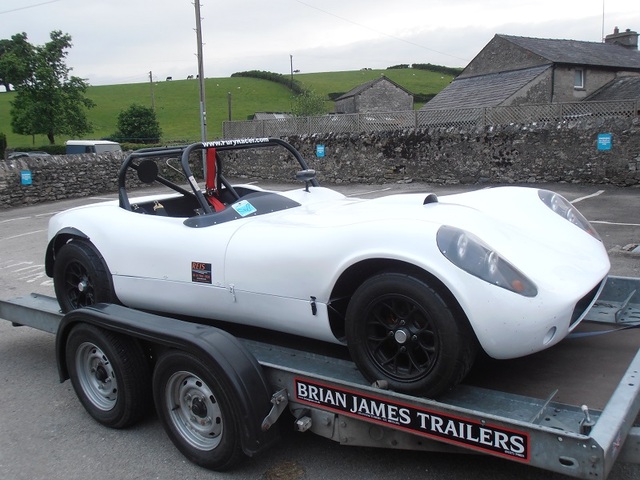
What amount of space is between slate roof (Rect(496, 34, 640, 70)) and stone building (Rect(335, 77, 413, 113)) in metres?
17.8

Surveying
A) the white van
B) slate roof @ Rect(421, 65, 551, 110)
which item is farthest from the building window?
the white van

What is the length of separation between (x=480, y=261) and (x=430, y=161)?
49.7ft

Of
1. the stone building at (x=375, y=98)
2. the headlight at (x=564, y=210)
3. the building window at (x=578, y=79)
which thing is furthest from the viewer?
the stone building at (x=375, y=98)

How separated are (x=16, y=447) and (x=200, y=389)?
4.41 ft

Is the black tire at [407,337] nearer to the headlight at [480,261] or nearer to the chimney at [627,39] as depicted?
the headlight at [480,261]

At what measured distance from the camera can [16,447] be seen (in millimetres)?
3547

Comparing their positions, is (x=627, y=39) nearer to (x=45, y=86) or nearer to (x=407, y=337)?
(x=45, y=86)

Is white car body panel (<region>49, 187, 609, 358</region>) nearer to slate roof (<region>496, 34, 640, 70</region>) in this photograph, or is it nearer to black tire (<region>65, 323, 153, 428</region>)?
black tire (<region>65, 323, 153, 428</region>)

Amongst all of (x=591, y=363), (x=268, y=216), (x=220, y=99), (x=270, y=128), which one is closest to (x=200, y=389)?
(x=268, y=216)

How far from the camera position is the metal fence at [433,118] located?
52.7ft

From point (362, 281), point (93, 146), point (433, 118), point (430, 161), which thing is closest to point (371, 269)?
point (362, 281)

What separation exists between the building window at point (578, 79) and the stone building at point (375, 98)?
20.6 metres

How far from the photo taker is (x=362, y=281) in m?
3.03

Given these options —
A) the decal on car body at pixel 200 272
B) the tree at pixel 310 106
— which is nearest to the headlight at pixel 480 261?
the decal on car body at pixel 200 272
